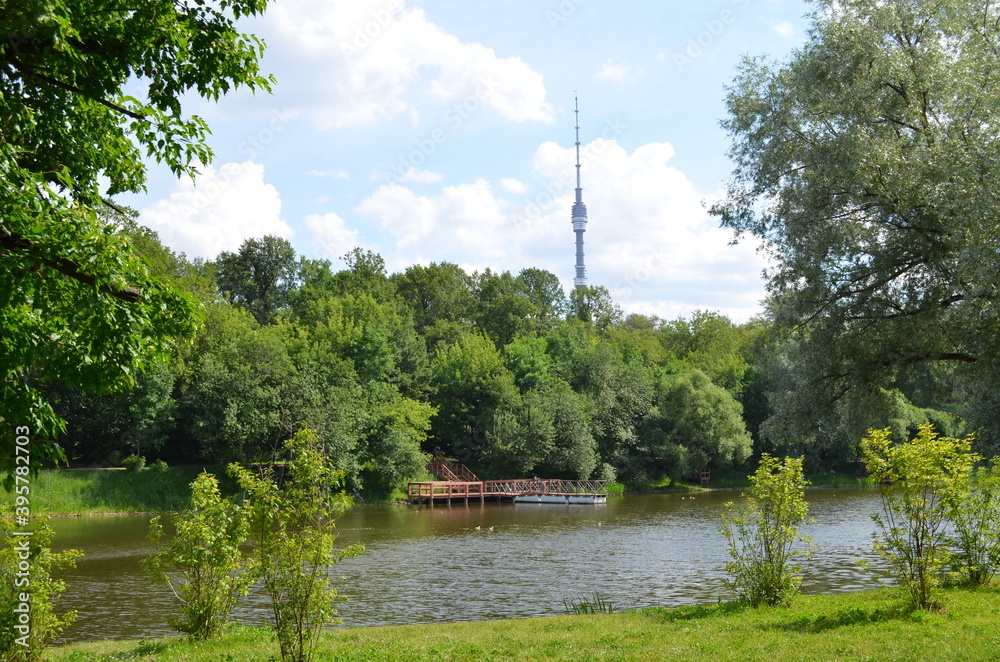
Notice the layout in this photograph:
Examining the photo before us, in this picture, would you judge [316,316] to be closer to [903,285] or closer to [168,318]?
[903,285]

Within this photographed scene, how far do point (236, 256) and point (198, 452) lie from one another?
2957 cm

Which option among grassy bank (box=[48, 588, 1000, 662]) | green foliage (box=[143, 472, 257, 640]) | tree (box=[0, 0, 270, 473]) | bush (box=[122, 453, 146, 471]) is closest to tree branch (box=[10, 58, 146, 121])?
tree (box=[0, 0, 270, 473])

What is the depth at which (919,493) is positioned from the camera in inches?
486

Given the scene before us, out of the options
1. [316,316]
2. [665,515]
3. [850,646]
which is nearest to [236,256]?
[316,316]

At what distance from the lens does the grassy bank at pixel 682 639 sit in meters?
10.3

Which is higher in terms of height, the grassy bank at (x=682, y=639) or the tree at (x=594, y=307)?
the tree at (x=594, y=307)

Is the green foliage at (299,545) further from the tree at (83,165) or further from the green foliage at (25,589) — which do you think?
the green foliage at (25,589)

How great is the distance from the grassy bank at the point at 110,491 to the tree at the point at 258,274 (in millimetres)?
30221

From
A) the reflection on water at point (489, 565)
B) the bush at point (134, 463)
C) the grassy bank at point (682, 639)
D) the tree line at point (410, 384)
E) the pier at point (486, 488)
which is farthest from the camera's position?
the pier at point (486, 488)

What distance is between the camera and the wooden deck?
4788 cm

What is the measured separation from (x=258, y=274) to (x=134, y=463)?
112ft

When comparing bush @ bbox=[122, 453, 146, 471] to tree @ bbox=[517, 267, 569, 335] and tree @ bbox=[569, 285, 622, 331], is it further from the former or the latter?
tree @ bbox=[569, 285, 622, 331]

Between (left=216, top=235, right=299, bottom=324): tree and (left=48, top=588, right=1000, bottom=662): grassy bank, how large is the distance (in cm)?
6108

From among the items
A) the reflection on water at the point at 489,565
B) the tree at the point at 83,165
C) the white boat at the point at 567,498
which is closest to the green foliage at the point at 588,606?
the reflection on water at the point at 489,565
